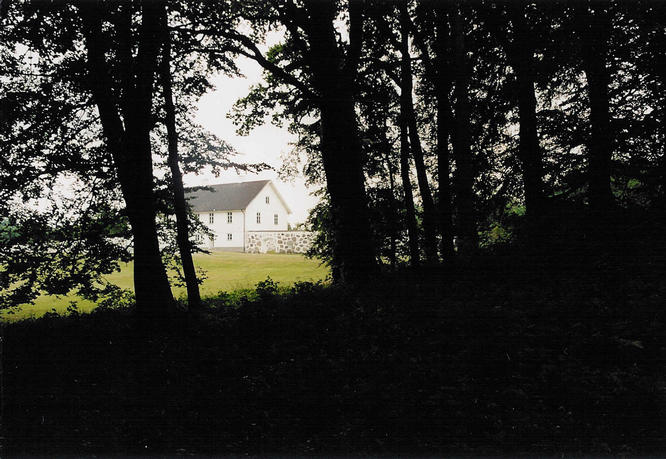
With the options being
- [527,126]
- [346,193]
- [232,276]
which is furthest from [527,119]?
[232,276]

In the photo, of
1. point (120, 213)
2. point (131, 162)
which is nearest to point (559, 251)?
point (131, 162)

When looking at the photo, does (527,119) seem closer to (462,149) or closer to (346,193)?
(462,149)

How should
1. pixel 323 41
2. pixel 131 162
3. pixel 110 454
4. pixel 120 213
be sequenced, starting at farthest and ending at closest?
pixel 323 41 < pixel 120 213 < pixel 131 162 < pixel 110 454

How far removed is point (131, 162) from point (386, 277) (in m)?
6.59

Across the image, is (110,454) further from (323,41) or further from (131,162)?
(323,41)

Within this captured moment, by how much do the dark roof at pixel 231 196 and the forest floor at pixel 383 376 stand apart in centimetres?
4247

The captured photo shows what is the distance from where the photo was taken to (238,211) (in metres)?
49.4

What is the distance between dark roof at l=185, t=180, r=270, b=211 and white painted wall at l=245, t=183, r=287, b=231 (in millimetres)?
772

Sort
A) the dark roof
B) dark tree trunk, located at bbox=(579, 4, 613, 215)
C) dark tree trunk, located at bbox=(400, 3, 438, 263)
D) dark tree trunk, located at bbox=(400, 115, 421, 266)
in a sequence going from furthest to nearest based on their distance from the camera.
Result: the dark roof < dark tree trunk, located at bbox=(400, 3, 438, 263) < dark tree trunk, located at bbox=(400, 115, 421, 266) < dark tree trunk, located at bbox=(579, 4, 613, 215)

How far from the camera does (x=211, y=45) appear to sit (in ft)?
37.4

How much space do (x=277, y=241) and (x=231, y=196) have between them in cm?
1395

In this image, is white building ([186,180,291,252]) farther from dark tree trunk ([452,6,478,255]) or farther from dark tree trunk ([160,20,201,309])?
dark tree trunk ([452,6,478,255])

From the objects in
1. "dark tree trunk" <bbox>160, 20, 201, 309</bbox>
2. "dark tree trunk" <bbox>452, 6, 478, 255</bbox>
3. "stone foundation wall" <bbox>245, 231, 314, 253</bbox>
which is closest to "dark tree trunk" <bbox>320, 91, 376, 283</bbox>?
"dark tree trunk" <bbox>452, 6, 478, 255</bbox>

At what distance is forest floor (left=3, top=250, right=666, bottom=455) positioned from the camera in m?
4.43
